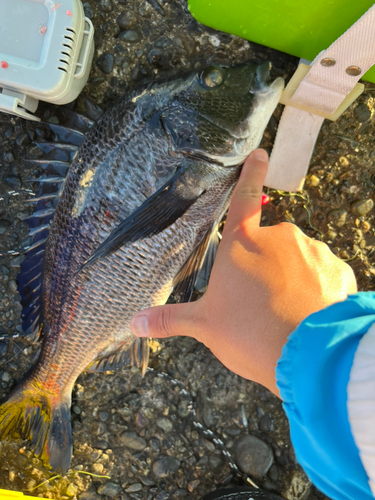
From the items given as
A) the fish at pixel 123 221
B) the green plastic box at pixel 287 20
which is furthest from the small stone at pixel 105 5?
the fish at pixel 123 221

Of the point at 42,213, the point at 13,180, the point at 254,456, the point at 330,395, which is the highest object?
the point at 13,180

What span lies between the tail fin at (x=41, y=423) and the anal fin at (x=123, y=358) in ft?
0.93

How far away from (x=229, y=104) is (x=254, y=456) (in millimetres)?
1935

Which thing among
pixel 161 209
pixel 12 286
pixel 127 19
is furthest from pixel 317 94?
pixel 12 286

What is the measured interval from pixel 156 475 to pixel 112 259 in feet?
4.68

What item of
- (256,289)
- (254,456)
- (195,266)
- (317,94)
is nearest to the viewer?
(256,289)

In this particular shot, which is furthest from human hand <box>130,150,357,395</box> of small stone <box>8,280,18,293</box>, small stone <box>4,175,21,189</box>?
small stone <box>4,175,21,189</box>

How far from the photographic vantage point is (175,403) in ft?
6.95

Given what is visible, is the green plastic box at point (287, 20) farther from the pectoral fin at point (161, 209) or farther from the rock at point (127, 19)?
the pectoral fin at point (161, 209)

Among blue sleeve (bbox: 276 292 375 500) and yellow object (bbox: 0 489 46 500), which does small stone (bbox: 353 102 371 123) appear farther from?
yellow object (bbox: 0 489 46 500)

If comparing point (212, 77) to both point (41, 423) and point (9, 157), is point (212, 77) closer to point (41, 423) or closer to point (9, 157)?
point (9, 157)

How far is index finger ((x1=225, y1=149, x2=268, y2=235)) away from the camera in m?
1.43

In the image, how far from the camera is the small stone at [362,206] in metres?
1.97

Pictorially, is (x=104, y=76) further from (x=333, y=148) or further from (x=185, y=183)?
(x=333, y=148)
